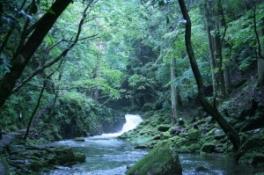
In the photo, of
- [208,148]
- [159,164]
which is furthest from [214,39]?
[159,164]

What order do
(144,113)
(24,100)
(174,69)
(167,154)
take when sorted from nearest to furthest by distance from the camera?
(167,154), (24,100), (174,69), (144,113)

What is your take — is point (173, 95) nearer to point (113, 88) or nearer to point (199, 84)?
point (113, 88)

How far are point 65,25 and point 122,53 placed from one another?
9746 mm

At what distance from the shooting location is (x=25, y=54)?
16.9ft

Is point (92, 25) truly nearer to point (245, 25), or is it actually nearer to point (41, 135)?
point (245, 25)

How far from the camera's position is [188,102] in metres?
31.3

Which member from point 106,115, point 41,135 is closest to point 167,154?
point 41,135

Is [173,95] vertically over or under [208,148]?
over

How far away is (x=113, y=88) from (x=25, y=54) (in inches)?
595

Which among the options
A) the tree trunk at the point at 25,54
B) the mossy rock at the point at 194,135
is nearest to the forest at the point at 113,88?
the tree trunk at the point at 25,54

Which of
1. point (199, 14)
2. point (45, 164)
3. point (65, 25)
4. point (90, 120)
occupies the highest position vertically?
point (199, 14)

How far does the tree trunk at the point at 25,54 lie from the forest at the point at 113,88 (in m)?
0.01

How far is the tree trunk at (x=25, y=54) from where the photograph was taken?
16.7ft

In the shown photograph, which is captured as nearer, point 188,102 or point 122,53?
point 122,53
